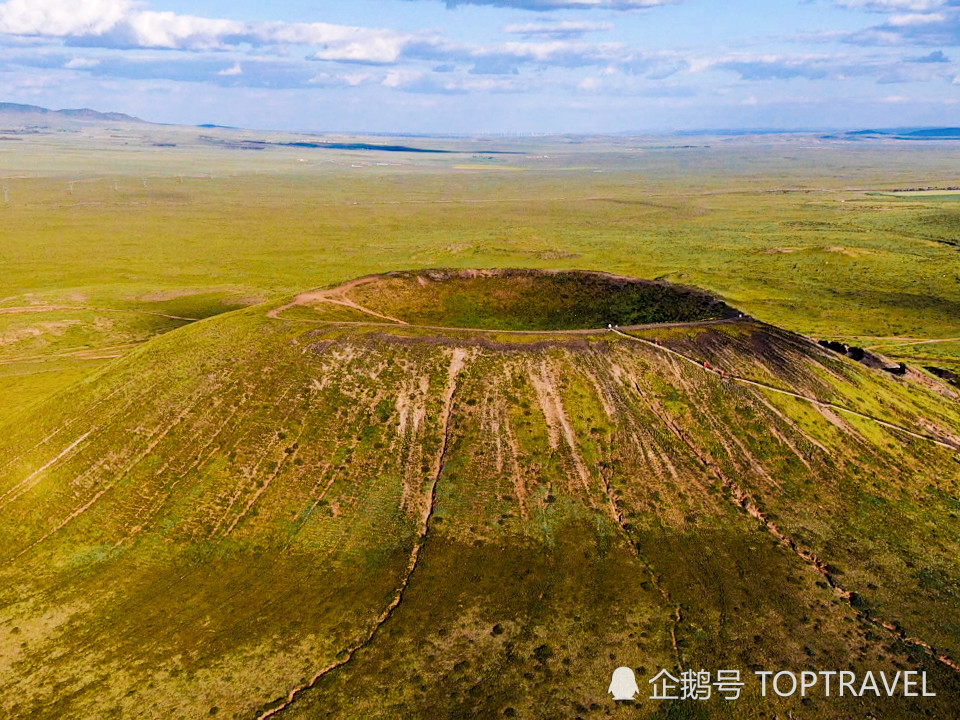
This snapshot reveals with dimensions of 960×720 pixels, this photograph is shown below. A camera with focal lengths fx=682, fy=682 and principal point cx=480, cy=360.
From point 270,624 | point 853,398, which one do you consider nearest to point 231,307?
point 270,624

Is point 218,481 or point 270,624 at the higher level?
point 218,481

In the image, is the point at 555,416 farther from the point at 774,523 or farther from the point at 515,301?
the point at 515,301

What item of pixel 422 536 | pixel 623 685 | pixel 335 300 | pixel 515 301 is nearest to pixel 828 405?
pixel 515 301

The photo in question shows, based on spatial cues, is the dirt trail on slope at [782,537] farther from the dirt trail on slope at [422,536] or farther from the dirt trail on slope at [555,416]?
the dirt trail on slope at [422,536]

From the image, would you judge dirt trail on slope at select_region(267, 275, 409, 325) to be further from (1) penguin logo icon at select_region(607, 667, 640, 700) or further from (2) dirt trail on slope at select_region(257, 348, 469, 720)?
(1) penguin logo icon at select_region(607, 667, 640, 700)

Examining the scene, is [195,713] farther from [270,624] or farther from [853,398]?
[853,398]

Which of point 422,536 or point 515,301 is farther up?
point 515,301

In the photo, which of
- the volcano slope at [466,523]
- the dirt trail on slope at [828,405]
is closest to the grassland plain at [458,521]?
the volcano slope at [466,523]
